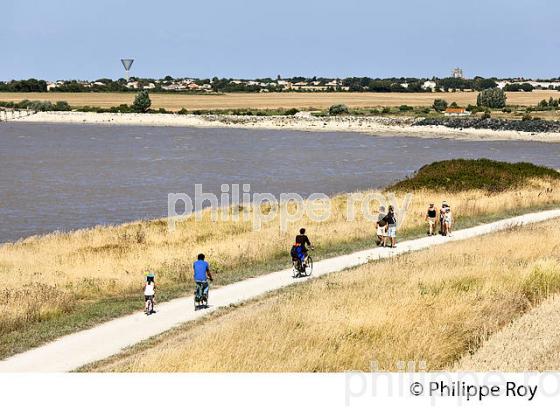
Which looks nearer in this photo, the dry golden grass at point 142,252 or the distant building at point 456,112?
the dry golden grass at point 142,252

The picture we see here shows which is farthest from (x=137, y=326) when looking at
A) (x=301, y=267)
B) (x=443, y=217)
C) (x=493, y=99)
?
(x=493, y=99)

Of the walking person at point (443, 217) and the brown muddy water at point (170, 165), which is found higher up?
the walking person at point (443, 217)

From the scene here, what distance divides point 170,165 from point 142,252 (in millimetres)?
47004

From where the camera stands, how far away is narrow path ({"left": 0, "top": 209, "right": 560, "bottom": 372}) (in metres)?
13.9

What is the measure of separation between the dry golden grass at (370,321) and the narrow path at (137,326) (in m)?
0.70

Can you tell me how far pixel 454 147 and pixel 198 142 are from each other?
31361mm

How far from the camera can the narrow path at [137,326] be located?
546 inches

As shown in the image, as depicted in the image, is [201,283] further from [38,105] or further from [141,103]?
[38,105]

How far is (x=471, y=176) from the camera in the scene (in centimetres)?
4291

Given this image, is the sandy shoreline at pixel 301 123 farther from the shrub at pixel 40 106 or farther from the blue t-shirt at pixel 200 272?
the blue t-shirt at pixel 200 272

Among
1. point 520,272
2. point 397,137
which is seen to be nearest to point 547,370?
point 520,272

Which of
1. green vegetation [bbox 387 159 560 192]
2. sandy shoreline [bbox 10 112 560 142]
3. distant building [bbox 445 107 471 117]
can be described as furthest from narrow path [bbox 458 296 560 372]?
distant building [bbox 445 107 471 117]

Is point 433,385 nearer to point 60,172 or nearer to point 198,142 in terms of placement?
point 60,172

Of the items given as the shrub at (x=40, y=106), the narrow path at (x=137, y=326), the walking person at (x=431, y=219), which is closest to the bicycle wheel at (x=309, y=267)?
the narrow path at (x=137, y=326)
